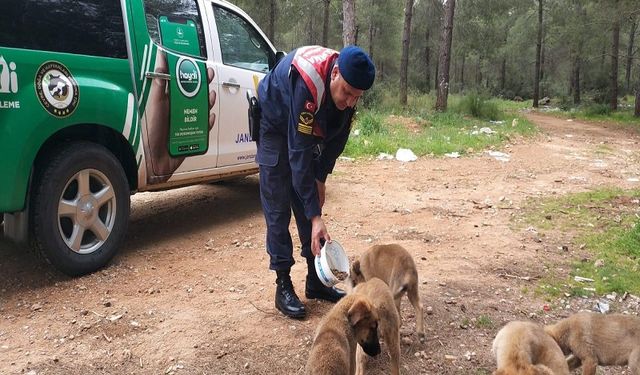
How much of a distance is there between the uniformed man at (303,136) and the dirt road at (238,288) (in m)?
0.40

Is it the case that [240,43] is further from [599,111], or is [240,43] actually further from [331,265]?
[599,111]

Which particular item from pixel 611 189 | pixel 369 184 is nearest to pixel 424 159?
pixel 369 184

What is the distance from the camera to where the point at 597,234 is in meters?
5.34

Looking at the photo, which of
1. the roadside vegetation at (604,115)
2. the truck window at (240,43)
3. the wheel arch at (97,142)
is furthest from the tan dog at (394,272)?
the roadside vegetation at (604,115)

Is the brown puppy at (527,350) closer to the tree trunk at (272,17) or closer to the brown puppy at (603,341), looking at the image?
the brown puppy at (603,341)

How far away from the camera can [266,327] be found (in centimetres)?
346

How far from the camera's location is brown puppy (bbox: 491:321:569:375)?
99.7 inches

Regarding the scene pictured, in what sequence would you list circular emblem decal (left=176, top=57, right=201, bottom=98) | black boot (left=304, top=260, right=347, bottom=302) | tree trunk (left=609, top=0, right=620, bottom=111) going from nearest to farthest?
1. black boot (left=304, top=260, right=347, bottom=302)
2. circular emblem decal (left=176, top=57, right=201, bottom=98)
3. tree trunk (left=609, top=0, right=620, bottom=111)

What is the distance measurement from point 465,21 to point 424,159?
19.0 m

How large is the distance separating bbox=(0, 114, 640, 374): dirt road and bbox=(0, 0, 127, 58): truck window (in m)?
1.74

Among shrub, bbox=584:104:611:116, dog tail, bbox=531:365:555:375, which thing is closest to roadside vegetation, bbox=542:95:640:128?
shrub, bbox=584:104:611:116

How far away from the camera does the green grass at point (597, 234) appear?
4.16 m

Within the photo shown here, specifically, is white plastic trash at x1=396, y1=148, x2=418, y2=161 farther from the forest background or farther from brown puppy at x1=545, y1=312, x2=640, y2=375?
brown puppy at x1=545, y1=312, x2=640, y2=375

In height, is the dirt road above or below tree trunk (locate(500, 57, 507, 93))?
below
